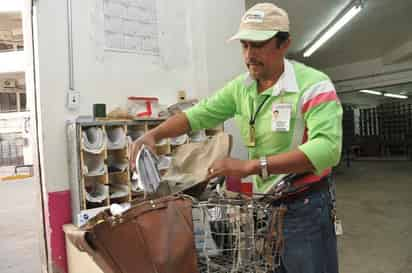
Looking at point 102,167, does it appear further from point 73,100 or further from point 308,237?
point 308,237

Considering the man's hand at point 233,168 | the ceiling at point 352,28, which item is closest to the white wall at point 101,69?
the man's hand at point 233,168

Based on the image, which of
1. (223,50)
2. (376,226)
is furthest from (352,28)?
(223,50)

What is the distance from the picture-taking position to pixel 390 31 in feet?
25.8

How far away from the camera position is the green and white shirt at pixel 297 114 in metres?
1.02

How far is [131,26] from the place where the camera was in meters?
2.69

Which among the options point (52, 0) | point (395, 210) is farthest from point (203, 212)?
point (395, 210)

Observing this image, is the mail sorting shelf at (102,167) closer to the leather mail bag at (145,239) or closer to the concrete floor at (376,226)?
the leather mail bag at (145,239)

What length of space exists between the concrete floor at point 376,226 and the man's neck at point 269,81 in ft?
8.52

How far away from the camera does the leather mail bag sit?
0.84 m

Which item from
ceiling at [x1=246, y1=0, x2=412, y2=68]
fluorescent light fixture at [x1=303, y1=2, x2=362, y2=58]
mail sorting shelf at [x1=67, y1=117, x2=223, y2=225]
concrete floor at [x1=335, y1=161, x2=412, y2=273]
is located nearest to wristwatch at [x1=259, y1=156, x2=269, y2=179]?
mail sorting shelf at [x1=67, y1=117, x2=223, y2=225]

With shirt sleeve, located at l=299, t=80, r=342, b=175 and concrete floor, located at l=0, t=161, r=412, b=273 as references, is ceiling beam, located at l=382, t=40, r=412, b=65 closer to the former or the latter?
concrete floor, located at l=0, t=161, r=412, b=273

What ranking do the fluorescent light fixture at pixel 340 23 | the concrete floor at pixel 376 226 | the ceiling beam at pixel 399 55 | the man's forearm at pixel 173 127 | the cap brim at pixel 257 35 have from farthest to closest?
the ceiling beam at pixel 399 55 < the fluorescent light fixture at pixel 340 23 < the concrete floor at pixel 376 226 < the man's forearm at pixel 173 127 < the cap brim at pixel 257 35

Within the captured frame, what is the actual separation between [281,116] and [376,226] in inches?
166

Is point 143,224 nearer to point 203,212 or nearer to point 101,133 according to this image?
point 203,212
